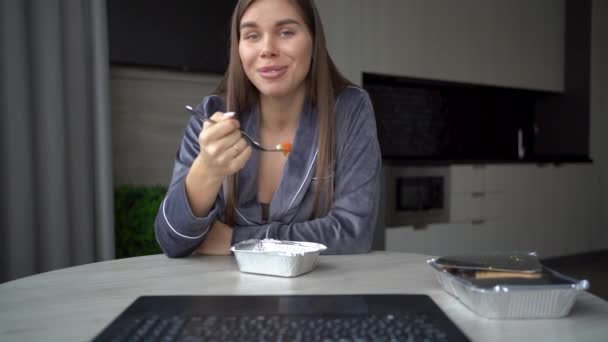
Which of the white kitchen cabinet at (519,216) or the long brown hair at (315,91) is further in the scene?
the white kitchen cabinet at (519,216)

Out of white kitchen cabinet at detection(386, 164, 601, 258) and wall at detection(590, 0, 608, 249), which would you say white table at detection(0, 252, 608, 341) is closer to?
white kitchen cabinet at detection(386, 164, 601, 258)

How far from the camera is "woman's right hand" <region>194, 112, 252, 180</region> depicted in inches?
36.5

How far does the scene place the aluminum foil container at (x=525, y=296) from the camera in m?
0.58

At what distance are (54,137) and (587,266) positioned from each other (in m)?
3.87

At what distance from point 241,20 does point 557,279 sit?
99cm

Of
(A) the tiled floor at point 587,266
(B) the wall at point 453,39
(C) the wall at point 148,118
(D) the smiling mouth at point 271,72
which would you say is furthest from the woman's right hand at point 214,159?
(A) the tiled floor at point 587,266

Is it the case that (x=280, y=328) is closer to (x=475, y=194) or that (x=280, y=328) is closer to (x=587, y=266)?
(x=475, y=194)

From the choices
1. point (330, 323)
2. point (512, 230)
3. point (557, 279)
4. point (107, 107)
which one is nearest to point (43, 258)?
point (107, 107)

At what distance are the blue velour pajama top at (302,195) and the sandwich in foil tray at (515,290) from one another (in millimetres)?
437

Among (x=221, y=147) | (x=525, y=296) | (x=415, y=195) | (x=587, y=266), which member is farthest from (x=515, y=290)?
(x=587, y=266)

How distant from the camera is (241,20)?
129 centimetres

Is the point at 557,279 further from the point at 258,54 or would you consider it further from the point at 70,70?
the point at 70,70

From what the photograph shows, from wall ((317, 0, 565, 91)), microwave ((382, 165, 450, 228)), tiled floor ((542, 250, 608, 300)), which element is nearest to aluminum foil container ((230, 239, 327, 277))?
microwave ((382, 165, 450, 228))

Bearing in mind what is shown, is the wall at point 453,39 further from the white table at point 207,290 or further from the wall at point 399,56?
the white table at point 207,290
